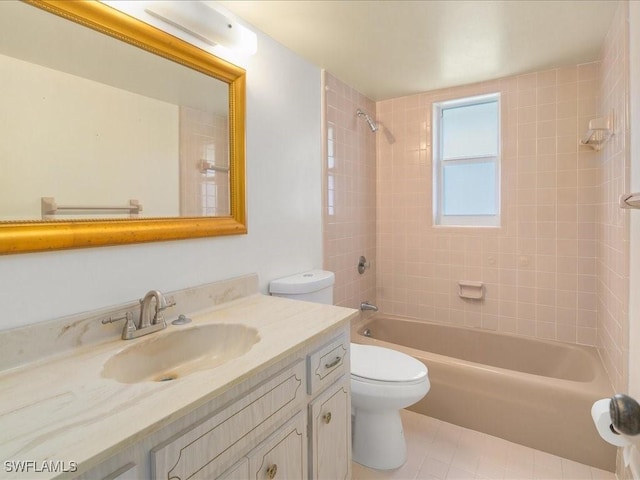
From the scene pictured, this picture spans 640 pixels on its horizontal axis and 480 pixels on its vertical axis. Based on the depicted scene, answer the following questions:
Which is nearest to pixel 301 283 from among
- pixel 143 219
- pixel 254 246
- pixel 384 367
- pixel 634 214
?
pixel 254 246

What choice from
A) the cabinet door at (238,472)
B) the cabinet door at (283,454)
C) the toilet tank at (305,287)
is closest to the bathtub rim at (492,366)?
the toilet tank at (305,287)

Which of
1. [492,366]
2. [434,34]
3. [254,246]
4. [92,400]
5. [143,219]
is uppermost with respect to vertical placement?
[434,34]

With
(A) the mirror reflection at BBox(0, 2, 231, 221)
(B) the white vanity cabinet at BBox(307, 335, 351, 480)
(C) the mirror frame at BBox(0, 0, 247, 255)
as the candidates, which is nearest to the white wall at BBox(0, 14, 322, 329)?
(C) the mirror frame at BBox(0, 0, 247, 255)

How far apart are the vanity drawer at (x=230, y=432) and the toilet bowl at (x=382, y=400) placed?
602mm

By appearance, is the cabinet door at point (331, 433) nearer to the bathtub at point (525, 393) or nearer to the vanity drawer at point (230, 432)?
the vanity drawer at point (230, 432)

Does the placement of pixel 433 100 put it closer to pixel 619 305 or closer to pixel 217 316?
pixel 619 305

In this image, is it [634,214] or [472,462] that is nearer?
[634,214]

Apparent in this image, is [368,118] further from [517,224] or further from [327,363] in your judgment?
[327,363]

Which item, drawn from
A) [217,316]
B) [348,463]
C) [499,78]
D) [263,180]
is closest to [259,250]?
[263,180]

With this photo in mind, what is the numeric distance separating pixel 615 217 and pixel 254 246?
72.2 inches

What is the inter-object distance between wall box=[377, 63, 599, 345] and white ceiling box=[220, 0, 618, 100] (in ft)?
0.86

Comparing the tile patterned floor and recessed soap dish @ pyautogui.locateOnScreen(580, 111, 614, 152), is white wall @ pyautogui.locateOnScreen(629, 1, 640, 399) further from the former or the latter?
the tile patterned floor

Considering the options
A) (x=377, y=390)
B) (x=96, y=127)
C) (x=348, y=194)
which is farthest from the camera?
(x=348, y=194)

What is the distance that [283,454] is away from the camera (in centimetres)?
104
